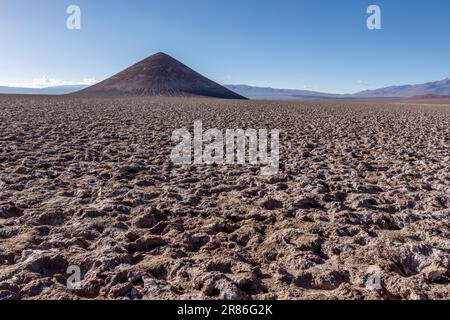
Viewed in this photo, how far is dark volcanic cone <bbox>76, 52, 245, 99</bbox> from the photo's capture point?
8846cm

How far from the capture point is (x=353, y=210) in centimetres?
471

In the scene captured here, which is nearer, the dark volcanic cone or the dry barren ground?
the dry barren ground

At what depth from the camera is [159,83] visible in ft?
313

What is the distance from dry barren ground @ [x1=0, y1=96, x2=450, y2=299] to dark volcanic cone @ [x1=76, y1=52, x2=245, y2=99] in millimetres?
78225

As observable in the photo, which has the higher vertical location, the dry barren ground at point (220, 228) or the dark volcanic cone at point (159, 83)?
the dark volcanic cone at point (159, 83)

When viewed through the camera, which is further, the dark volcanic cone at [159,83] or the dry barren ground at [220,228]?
the dark volcanic cone at [159,83]

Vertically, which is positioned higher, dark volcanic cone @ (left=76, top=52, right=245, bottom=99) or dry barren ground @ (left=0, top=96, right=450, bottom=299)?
dark volcanic cone @ (left=76, top=52, right=245, bottom=99)

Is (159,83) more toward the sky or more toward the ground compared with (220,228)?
more toward the sky

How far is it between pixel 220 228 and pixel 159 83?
94997 mm

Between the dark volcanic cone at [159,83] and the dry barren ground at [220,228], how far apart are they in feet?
257

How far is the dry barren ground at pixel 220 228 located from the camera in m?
3.01

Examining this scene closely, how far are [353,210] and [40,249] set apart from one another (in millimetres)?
3542
